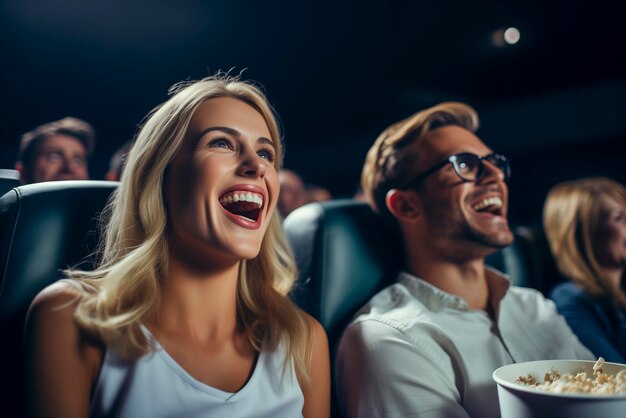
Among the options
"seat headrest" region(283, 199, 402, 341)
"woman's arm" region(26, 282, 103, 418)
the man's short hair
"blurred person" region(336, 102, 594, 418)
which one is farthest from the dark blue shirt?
the man's short hair

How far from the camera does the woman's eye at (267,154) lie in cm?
112

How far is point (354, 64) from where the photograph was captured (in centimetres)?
385

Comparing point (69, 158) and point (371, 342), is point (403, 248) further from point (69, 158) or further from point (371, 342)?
point (69, 158)

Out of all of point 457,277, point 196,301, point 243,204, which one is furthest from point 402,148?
point 196,301

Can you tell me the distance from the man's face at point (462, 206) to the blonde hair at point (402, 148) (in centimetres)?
6

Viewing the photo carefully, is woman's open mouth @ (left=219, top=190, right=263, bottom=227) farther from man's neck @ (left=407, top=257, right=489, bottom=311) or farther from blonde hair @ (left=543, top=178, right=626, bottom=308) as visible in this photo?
blonde hair @ (left=543, top=178, right=626, bottom=308)

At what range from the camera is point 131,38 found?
2.83 meters

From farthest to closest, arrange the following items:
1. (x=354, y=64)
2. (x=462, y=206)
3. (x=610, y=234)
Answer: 1. (x=354, y=64)
2. (x=610, y=234)
3. (x=462, y=206)

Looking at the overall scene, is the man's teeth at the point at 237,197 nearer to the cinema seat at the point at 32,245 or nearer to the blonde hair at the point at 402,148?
the cinema seat at the point at 32,245

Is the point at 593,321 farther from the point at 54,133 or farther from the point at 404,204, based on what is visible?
the point at 54,133

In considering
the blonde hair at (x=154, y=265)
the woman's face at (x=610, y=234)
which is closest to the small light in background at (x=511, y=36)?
the woman's face at (x=610, y=234)

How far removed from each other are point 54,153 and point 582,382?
68.0 inches

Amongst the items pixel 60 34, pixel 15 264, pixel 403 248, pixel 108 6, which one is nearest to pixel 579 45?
pixel 403 248

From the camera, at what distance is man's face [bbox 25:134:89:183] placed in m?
1.67
